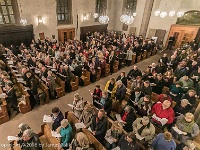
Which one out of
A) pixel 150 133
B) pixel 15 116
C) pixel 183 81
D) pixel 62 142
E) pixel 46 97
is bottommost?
pixel 15 116

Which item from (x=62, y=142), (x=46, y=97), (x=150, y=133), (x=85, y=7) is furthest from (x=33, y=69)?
(x=85, y=7)

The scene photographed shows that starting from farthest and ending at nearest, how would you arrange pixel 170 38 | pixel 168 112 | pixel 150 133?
1. pixel 170 38
2. pixel 168 112
3. pixel 150 133

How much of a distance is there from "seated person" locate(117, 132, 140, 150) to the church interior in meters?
0.02

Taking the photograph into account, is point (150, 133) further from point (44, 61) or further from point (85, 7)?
point (85, 7)

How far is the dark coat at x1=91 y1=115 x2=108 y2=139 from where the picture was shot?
11.8 feet

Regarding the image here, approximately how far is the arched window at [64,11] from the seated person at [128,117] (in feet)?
36.7

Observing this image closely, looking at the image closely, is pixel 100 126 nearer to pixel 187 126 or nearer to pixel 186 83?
pixel 187 126

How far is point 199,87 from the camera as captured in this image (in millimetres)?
5215

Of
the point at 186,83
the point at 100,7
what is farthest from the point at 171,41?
the point at 186,83

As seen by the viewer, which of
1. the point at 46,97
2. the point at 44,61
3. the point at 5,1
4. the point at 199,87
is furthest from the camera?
the point at 5,1

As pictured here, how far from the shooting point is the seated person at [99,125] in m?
3.59

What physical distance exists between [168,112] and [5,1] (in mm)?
11638

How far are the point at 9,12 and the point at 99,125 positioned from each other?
34.7 feet

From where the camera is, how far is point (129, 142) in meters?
2.96
